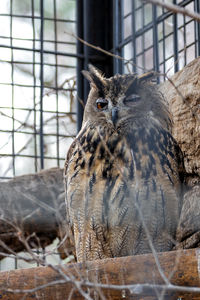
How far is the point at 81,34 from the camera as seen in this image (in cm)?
380

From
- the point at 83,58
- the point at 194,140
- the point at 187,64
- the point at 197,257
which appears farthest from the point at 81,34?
the point at 197,257

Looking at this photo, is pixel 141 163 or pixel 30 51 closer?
pixel 141 163

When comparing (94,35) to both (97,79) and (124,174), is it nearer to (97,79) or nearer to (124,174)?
(97,79)

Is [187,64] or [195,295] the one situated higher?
[187,64]

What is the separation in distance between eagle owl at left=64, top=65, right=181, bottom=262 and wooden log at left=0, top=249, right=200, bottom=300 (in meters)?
0.55

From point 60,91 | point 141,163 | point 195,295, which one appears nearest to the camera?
point 195,295

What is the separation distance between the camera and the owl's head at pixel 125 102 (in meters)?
2.86

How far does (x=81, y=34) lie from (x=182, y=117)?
3.14 feet

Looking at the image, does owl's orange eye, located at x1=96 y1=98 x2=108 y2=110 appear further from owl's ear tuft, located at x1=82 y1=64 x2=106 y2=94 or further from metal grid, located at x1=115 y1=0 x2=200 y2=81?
metal grid, located at x1=115 y1=0 x2=200 y2=81

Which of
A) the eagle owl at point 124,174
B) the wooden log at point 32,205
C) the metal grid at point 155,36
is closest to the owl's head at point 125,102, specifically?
the eagle owl at point 124,174

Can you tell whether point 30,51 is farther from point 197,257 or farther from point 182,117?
point 197,257

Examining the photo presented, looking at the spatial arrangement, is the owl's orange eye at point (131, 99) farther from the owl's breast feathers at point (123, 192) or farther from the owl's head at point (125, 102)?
the owl's breast feathers at point (123, 192)

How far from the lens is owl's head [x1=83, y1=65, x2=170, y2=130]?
2.86 metres

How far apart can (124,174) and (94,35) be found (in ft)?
4.37
